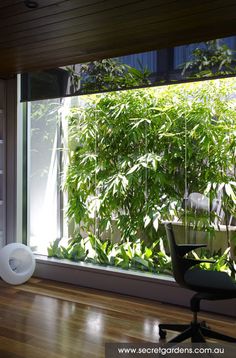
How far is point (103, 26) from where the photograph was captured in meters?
3.03

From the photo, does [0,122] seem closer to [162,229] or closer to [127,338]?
[162,229]

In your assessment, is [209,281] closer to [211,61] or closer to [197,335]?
[197,335]

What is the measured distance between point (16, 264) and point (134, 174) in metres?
1.66

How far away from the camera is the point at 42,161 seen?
15.7 feet

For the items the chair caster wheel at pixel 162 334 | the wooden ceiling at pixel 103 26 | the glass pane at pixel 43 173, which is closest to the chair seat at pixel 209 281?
the chair caster wheel at pixel 162 334

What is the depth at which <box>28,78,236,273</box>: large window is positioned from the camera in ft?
12.2

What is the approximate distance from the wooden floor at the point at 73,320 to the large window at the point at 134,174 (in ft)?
1.69

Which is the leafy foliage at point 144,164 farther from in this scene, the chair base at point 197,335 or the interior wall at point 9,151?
the chair base at point 197,335

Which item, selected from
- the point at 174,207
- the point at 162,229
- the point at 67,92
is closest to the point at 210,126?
the point at 174,207

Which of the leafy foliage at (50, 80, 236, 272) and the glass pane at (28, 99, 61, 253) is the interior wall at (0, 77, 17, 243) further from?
the leafy foliage at (50, 80, 236, 272)

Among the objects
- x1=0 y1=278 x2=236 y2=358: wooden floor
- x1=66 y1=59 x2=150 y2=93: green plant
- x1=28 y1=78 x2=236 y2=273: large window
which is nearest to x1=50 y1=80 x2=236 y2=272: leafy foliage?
x1=28 y1=78 x2=236 y2=273: large window

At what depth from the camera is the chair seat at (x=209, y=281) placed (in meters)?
2.56

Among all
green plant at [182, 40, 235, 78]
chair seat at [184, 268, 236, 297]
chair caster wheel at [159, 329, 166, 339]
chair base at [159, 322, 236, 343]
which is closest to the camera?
chair seat at [184, 268, 236, 297]

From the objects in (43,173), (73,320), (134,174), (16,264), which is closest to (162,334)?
(73,320)
